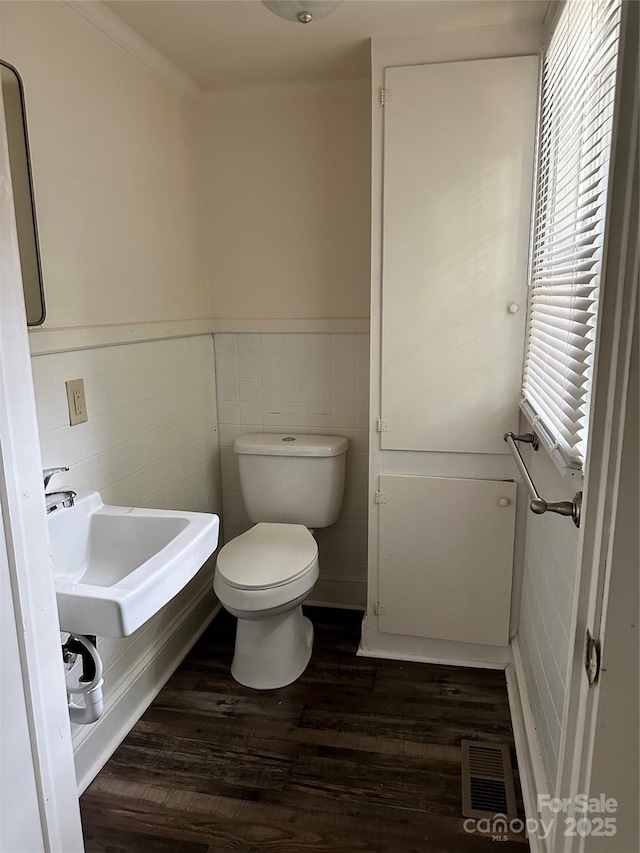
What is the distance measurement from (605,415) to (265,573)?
1.56 m

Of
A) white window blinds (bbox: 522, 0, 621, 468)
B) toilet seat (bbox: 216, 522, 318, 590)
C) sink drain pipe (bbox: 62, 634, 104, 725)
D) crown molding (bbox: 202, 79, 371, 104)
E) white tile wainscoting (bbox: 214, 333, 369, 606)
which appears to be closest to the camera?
white window blinds (bbox: 522, 0, 621, 468)

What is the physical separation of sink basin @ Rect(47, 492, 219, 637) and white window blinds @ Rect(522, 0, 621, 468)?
90cm

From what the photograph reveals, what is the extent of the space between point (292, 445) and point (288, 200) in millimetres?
1026

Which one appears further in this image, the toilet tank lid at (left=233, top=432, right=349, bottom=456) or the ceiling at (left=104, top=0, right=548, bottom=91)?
the toilet tank lid at (left=233, top=432, right=349, bottom=456)

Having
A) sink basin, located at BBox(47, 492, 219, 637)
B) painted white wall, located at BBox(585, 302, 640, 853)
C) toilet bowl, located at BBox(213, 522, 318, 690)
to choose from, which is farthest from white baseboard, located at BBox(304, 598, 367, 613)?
painted white wall, located at BBox(585, 302, 640, 853)

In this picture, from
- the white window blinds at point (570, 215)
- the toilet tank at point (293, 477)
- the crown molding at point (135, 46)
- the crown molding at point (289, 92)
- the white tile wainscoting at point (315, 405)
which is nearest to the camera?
the white window blinds at point (570, 215)

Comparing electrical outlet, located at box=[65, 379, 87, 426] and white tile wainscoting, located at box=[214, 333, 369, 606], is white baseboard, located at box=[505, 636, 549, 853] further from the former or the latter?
electrical outlet, located at box=[65, 379, 87, 426]

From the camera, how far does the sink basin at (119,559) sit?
1.21 metres

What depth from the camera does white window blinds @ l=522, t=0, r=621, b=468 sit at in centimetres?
113

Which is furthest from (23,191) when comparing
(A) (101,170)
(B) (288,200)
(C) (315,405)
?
(C) (315,405)

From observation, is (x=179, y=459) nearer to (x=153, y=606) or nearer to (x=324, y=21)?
(x=153, y=606)

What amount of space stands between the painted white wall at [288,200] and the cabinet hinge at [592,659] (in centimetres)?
190

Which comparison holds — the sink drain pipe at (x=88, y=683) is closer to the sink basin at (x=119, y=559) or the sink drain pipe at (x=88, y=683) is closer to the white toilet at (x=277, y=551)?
the sink basin at (x=119, y=559)

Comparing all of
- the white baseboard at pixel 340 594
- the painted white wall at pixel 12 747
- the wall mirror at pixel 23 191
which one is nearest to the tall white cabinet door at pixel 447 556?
the white baseboard at pixel 340 594
